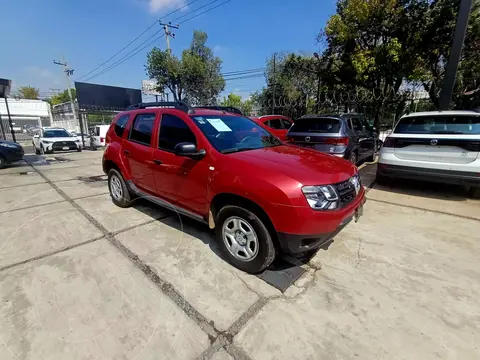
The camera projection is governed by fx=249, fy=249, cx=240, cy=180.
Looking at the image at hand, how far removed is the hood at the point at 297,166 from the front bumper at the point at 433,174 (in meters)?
2.71

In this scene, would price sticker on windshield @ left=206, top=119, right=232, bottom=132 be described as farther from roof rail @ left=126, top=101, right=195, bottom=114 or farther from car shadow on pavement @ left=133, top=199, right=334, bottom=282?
car shadow on pavement @ left=133, top=199, right=334, bottom=282

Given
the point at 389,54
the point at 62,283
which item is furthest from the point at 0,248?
the point at 389,54

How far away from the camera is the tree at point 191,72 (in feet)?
77.3

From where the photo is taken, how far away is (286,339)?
6.09 feet

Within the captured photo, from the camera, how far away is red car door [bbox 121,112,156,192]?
358cm

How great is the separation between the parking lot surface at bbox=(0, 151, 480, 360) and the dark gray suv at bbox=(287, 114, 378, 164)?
7.96 feet

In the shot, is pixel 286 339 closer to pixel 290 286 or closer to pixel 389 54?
pixel 290 286

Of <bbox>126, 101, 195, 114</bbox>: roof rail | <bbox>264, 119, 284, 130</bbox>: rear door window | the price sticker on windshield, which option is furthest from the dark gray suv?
<bbox>126, 101, 195, 114</bbox>: roof rail

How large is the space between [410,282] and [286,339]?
1.48 m

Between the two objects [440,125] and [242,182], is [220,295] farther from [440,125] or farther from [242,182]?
[440,125]

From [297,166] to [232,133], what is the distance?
1.08 m

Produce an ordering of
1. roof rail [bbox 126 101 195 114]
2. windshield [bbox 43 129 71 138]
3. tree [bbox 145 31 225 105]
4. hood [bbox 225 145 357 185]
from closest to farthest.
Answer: hood [bbox 225 145 357 185] < roof rail [bbox 126 101 195 114] < windshield [bbox 43 129 71 138] < tree [bbox 145 31 225 105]

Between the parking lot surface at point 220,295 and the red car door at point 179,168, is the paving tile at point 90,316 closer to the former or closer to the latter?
the parking lot surface at point 220,295

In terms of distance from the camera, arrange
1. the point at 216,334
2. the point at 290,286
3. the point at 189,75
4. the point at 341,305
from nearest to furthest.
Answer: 1. the point at 216,334
2. the point at 341,305
3. the point at 290,286
4. the point at 189,75
